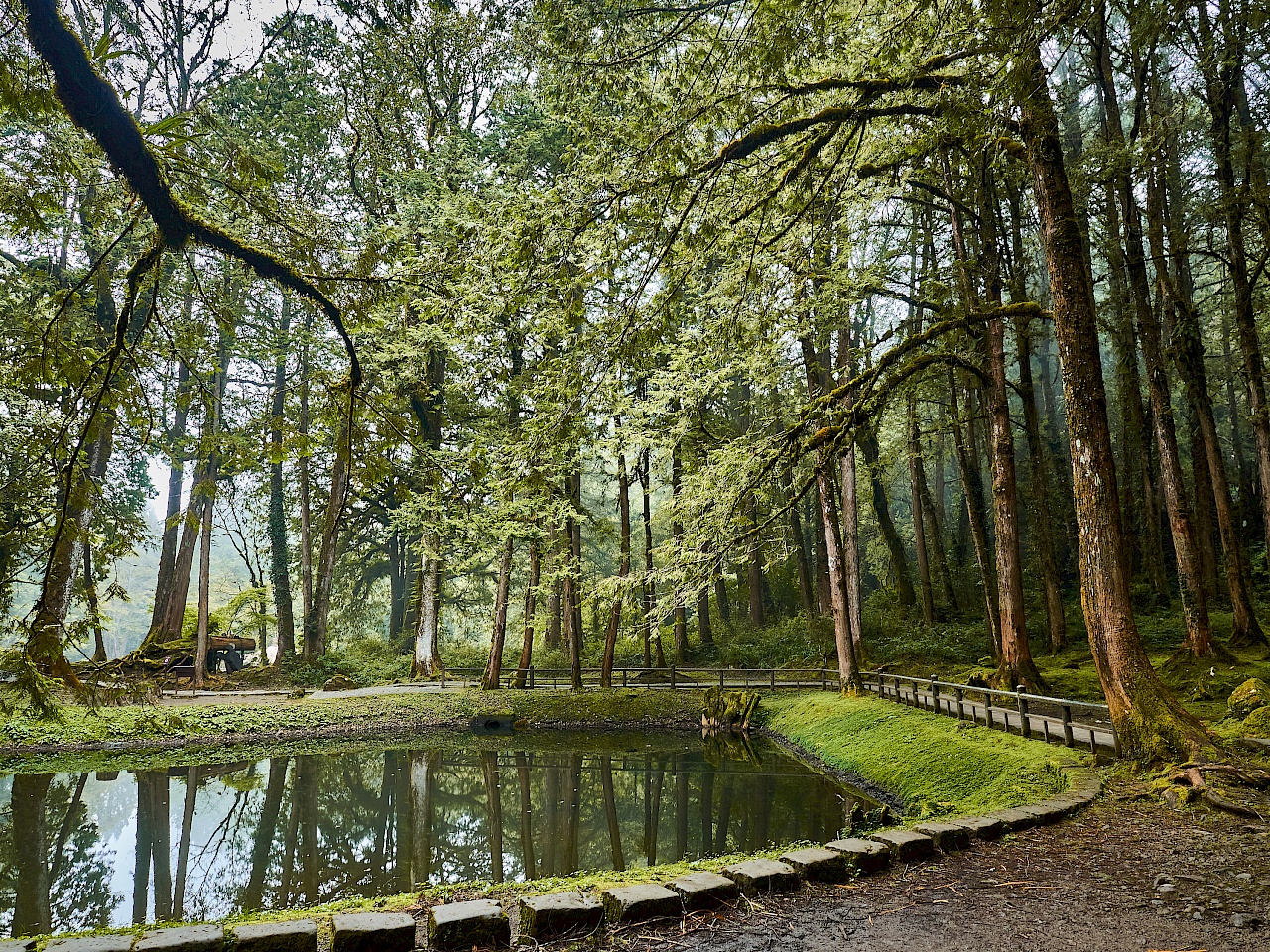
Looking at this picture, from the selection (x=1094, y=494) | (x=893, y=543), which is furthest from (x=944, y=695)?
(x=893, y=543)

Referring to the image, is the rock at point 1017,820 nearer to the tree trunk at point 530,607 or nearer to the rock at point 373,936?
the rock at point 373,936

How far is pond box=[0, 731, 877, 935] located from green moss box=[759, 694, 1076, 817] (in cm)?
65

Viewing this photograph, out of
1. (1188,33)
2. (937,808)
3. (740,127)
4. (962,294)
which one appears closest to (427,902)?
(937,808)

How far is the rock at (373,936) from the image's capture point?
11.2 feet

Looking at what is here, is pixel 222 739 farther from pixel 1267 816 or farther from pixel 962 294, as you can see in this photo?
pixel 962 294

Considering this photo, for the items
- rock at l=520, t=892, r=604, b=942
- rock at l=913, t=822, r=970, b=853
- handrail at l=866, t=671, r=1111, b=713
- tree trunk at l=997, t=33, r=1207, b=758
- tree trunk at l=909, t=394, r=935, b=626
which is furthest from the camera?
tree trunk at l=909, t=394, r=935, b=626

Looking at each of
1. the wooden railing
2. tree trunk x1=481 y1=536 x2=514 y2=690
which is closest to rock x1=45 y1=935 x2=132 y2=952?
the wooden railing

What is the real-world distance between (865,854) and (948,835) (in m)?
0.81

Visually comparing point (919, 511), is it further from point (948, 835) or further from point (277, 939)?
point (277, 939)

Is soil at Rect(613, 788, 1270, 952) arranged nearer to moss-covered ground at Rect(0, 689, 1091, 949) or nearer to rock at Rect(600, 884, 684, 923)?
rock at Rect(600, 884, 684, 923)

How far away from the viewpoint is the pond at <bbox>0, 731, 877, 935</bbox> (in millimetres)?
7078

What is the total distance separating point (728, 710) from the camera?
1653cm

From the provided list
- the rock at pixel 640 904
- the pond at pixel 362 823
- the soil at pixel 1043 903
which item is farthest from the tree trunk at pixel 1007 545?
the rock at pixel 640 904

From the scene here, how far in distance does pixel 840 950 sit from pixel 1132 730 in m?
4.58
